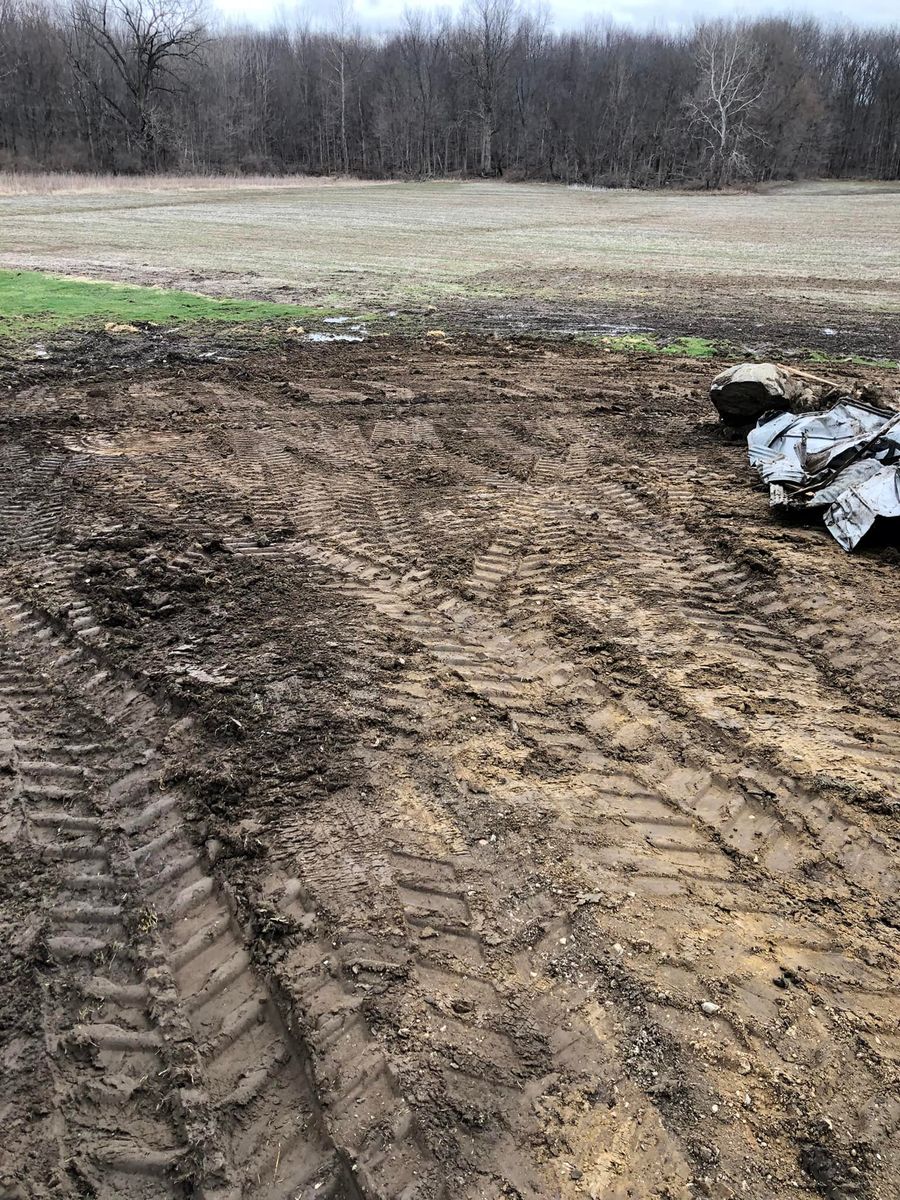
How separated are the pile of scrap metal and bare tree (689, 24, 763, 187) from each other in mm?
64402

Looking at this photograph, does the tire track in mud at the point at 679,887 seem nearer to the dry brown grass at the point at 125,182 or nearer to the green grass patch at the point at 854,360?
the green grass patch at the point at 854,360

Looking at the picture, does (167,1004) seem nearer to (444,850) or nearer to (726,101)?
(444,850)

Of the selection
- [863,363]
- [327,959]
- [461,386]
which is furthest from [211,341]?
[327,959]

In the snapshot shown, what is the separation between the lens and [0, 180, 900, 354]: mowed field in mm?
14711

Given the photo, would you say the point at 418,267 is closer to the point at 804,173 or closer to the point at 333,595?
the point at 333,595

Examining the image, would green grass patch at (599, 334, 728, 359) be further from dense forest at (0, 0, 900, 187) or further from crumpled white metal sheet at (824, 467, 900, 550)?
dense forest at (0, 0, 900, 187)

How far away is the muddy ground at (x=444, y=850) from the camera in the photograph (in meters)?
2.13

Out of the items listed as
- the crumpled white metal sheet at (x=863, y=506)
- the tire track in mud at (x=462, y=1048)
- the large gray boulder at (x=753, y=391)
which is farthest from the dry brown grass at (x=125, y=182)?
the tire track in mud at (x=462, y=1048)

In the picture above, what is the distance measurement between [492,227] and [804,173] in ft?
178

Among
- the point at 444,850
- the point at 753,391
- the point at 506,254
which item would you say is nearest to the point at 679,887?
the point at 444,850

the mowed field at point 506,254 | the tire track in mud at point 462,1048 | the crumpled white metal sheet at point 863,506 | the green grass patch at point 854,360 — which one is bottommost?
the tire track in mud at point 462,1048

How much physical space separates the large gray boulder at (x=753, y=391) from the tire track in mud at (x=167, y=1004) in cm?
600

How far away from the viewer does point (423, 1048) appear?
2.31 metres

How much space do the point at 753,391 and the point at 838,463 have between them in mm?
1562
